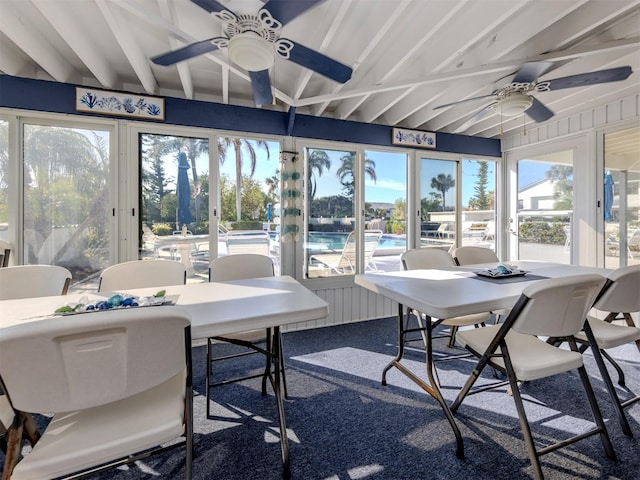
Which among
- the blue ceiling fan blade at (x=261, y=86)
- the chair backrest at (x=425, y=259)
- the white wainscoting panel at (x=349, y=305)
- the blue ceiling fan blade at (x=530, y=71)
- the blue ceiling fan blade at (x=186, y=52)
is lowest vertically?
the white wainscoting panel at (x=349, y=305)

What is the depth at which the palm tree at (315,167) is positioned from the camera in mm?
3596

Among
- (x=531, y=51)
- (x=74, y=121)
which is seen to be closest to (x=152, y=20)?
(x=74, y=121)

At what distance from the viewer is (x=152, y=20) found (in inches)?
59.6

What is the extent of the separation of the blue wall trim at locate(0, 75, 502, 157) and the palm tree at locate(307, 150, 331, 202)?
20 cm

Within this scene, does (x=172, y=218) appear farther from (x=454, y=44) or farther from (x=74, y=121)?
(x=454, y=44)

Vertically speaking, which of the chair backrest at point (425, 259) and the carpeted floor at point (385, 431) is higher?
the chair backrest at point (425, 259)

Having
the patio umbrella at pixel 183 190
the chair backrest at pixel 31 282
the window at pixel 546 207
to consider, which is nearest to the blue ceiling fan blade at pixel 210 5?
the chair backrest at pixel 31 282

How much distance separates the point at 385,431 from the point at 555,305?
113 cm

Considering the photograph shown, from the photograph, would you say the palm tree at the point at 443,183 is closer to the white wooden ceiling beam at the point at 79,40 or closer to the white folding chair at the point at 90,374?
the white wooden ceiling beam at the point at 79,40

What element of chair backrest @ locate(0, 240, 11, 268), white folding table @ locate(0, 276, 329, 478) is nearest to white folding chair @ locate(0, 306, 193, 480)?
white folding table @ locate(0, 276, 329, 478)

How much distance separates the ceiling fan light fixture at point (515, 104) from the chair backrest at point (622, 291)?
138cm

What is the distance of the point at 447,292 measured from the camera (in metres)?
1.62

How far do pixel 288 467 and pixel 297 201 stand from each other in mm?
2557

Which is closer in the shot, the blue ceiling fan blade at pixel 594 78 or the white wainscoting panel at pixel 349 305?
the blue ceiling fan blade at pixel 594 78
